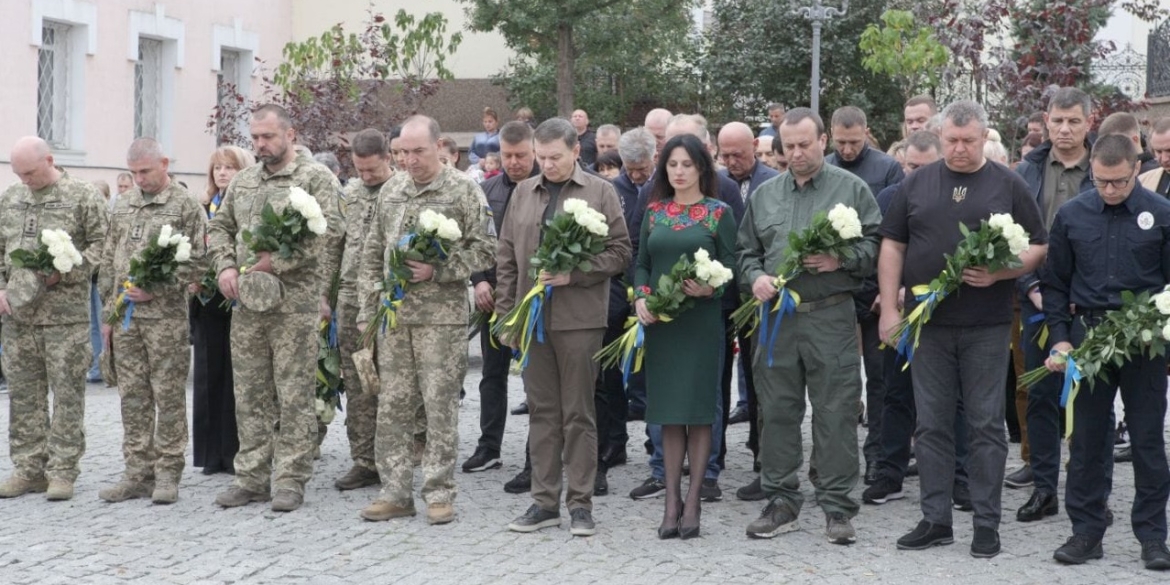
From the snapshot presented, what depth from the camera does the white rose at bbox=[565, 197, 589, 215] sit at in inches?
314

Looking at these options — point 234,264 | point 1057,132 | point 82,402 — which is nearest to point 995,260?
point 1057,132

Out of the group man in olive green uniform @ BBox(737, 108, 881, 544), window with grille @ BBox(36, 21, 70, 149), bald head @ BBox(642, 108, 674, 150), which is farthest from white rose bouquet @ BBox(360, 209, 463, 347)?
window with grille @ BBox(36, 21, 70, 149)

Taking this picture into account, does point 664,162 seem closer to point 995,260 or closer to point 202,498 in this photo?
point 995,260

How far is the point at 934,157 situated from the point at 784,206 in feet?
5.53

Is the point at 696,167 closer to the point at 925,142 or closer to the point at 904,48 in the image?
the point at 925,142

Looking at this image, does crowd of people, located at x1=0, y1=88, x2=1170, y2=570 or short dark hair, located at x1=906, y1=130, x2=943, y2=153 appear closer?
crowd of people, located at x1=0, y1=88, x2=1170, y2=570

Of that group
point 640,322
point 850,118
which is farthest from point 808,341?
point 850,118

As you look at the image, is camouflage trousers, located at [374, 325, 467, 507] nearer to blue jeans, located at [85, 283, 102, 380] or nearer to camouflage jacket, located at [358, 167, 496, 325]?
camouflage jacket, located at [358, 167, 496, 325]

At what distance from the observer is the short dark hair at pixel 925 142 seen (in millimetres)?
9445

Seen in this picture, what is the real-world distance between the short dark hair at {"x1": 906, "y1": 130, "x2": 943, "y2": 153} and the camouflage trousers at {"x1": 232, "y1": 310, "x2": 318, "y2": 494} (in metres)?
3.88

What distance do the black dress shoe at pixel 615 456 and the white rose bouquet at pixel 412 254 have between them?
2.13 m

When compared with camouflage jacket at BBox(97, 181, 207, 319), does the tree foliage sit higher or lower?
higher

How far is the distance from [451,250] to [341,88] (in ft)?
45.1

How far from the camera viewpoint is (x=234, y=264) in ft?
Result: 29.4
